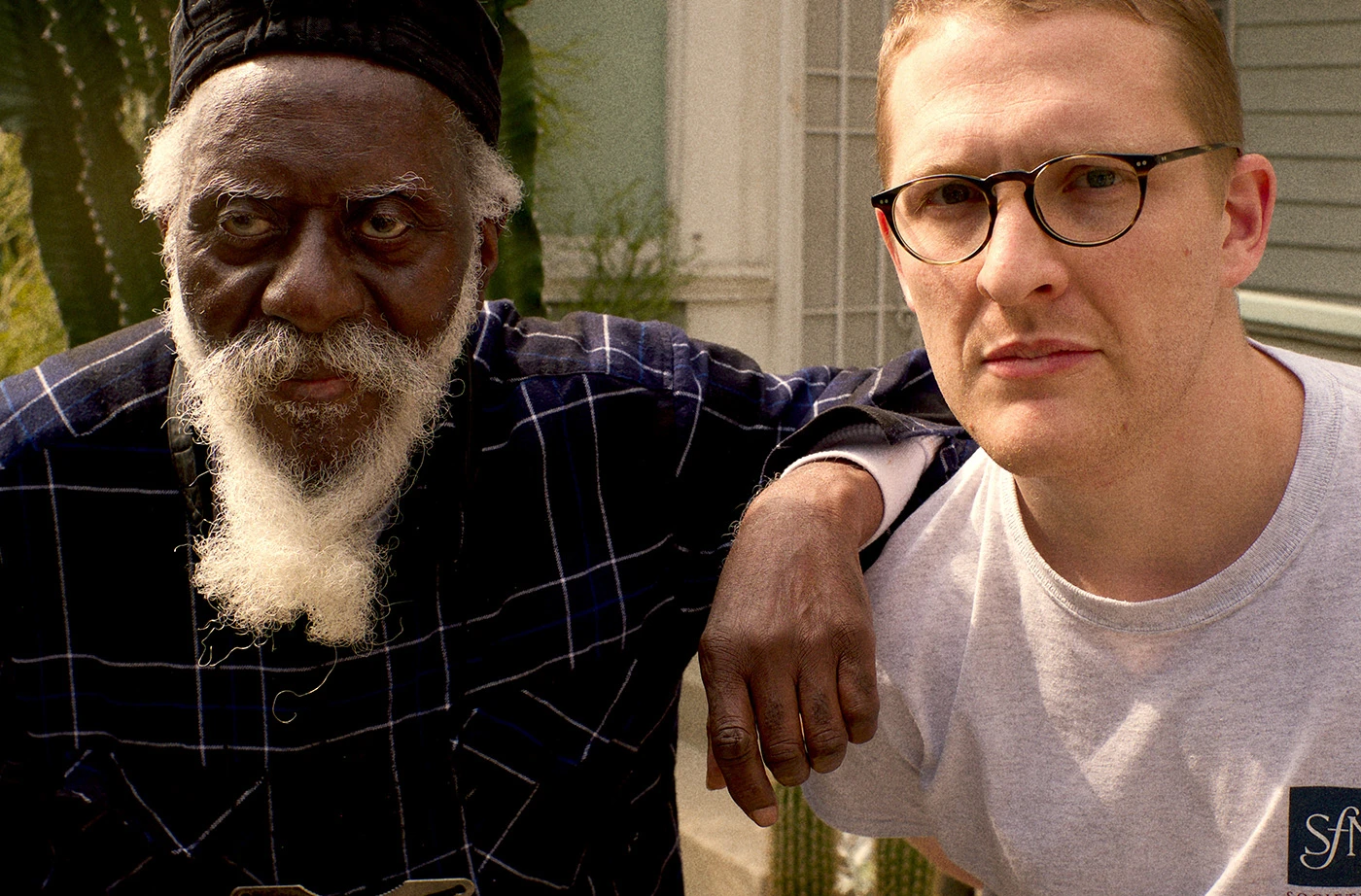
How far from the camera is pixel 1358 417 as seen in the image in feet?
5.34

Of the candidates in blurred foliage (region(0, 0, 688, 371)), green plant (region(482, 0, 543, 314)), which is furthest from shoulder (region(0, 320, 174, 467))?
green plant (region(482, 0, 543, 314))

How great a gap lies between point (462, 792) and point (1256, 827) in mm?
1284

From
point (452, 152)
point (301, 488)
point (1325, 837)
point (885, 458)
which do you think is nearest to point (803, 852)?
point (885, 458)

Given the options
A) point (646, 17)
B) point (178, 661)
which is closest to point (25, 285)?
point (646, 17)

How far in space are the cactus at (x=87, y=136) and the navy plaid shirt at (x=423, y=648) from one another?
1922mm

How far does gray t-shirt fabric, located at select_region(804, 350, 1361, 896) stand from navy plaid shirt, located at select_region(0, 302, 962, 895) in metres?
0.41

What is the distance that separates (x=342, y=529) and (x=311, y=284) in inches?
18.0

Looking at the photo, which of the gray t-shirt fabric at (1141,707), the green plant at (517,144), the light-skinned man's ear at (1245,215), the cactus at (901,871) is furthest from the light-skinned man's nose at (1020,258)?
the green plant at (517,144)

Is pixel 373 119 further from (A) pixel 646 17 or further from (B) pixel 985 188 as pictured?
(A) pixel 646 17

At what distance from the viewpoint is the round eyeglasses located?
149cm

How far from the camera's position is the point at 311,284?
1.92 meters

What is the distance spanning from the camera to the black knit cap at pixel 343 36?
6.58 ft

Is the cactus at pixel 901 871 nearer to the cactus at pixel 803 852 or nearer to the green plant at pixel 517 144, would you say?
the cactus at pixel 803 852

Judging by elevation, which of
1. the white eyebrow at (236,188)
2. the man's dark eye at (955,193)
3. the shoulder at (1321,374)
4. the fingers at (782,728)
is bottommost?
the fingers at (782,728)
